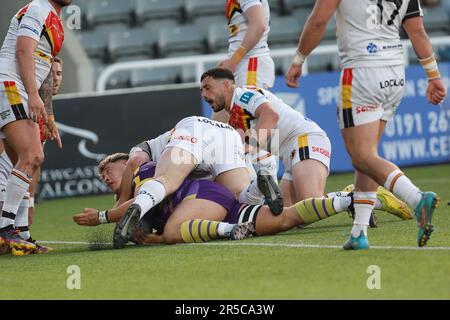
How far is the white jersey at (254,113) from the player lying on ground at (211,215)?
0.81 m

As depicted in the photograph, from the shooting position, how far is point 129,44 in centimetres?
1712

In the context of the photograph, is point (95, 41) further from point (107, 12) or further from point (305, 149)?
point (305, 149)

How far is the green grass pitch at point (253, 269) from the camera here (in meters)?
5.32

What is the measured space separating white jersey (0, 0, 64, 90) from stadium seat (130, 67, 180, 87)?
8062 millimetres

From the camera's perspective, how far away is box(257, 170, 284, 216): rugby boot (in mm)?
7527

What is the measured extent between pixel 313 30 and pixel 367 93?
0.51m

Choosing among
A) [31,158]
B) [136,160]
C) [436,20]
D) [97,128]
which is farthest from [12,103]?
[436,20]

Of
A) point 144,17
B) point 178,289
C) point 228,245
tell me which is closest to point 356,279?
point 178,289

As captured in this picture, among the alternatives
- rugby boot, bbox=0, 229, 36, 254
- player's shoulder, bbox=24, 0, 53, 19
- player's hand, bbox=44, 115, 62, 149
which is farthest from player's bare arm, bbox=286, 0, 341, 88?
player's hand, bbox=44, 115, 62, 149

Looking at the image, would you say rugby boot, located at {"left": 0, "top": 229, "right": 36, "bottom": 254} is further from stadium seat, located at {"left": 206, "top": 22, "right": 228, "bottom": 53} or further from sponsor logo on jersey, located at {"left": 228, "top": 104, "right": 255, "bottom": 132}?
stadium seat, located at {"left": 206, "top": 22, "right": 228, "bottom": 53}

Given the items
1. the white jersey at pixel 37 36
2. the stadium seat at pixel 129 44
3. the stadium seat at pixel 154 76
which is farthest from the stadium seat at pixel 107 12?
the white jersey at pixel 37 36

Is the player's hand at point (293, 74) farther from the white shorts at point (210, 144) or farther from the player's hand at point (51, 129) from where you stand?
the player's hand at point (51, 129)

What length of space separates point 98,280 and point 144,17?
12.1 m
